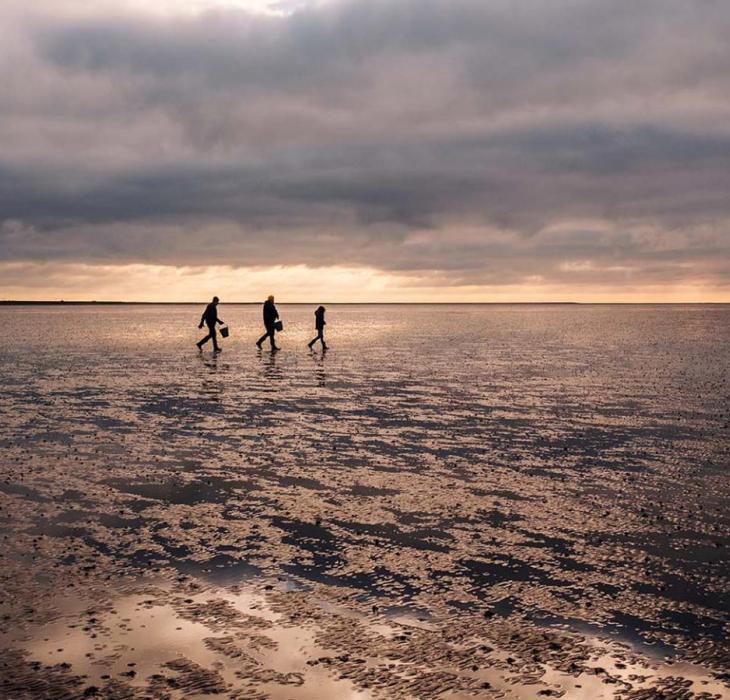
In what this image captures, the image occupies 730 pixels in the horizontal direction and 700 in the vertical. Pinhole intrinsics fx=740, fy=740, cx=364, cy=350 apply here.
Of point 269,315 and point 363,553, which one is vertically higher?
point 269,315

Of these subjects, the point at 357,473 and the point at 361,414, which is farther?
the point at 361,414

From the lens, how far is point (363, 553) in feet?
25.2

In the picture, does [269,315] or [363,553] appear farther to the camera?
[269,315]

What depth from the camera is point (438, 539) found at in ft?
26.8

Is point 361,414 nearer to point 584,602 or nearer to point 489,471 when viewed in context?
point 489,471

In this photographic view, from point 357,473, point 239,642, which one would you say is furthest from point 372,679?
point 357,473

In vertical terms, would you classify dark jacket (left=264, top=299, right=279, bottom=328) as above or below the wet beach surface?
above

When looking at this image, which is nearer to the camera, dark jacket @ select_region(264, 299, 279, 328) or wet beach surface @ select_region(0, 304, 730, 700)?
wet beach surface @ select_region(0, 304, 730, 700)

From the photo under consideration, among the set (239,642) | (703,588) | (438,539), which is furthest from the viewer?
(438,539)

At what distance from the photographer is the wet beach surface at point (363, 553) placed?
203 inches

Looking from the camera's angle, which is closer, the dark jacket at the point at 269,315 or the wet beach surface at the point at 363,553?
the wet beach surface at the point at 363,553

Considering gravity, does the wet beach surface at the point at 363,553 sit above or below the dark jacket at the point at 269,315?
below

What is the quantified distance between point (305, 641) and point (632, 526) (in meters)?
4.77

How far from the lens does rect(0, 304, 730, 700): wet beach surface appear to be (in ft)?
16.9
